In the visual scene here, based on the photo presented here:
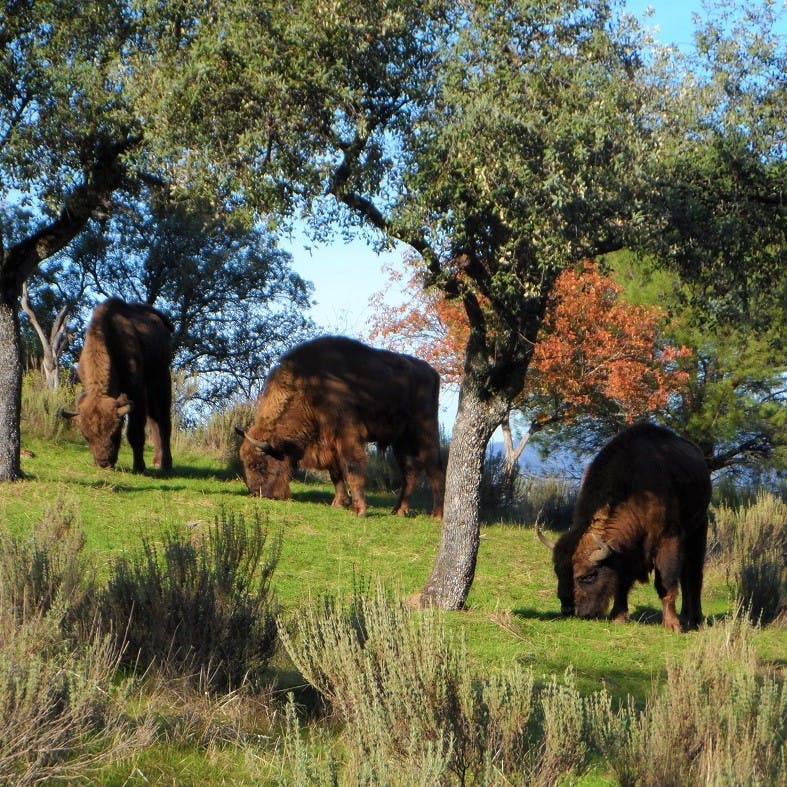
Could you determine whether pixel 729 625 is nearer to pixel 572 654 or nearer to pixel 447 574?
pixel 572 654

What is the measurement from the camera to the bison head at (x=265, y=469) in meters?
18.0

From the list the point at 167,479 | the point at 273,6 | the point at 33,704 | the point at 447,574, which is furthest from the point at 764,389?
the point at 33,704

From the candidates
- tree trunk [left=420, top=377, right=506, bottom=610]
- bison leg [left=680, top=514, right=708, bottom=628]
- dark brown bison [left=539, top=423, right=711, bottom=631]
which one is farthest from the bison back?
tree trunk [left=420, top=377, right=506, bottom=610]

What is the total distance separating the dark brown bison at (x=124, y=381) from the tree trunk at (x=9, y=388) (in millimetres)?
1992

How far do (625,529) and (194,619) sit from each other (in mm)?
6401

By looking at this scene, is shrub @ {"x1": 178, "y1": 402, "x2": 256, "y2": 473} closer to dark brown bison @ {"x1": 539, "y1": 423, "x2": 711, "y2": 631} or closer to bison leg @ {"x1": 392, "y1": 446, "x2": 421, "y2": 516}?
bison leg @ {"x1": 392, "y1": 446, "x2": 421, "y2": 516}

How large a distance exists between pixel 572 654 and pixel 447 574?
171 centimetres

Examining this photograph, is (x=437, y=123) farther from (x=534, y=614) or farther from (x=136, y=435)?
(x=136, y=435)

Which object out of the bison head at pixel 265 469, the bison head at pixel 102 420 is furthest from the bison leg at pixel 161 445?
the bison head at pixel 265 469

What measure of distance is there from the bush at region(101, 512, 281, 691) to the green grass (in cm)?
70

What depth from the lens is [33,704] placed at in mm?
5562

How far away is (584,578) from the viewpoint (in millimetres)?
12555

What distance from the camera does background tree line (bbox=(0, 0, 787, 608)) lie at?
960cm

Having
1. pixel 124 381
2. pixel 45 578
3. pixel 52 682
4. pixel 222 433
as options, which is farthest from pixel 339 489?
pixel 52 682
